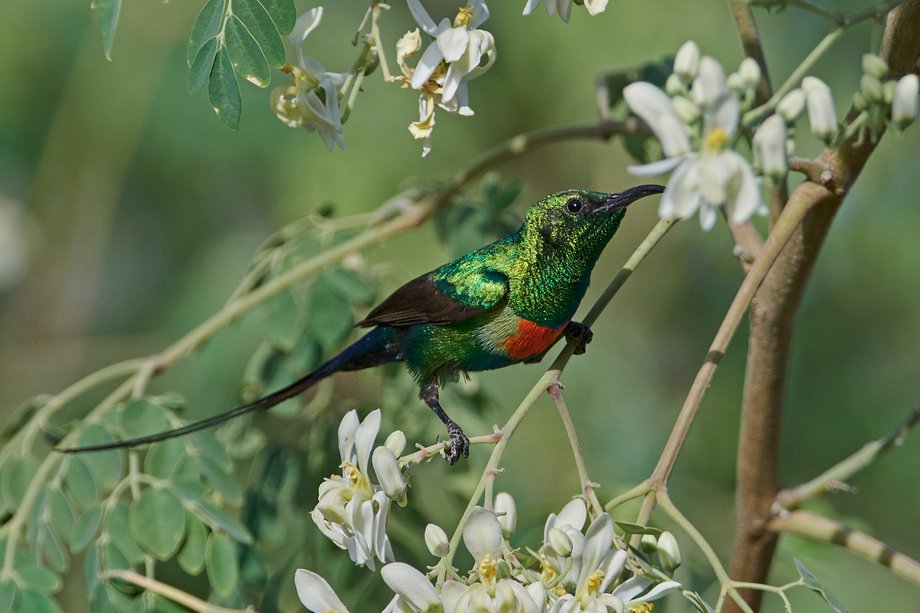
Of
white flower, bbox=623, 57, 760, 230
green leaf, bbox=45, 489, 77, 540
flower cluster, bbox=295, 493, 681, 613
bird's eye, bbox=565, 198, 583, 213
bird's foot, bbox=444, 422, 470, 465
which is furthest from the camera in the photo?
green leaf, bbox=45, 489, 77, 540

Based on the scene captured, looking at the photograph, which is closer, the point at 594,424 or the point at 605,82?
the point at 605,82

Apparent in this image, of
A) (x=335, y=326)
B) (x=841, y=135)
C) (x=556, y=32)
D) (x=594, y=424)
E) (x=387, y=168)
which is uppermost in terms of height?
(x=556, y=32)

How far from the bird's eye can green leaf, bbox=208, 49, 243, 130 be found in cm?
62

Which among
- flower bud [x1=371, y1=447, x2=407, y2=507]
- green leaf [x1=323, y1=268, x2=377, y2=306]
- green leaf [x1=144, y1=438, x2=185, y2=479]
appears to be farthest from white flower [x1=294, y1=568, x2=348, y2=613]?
green leaf [x1=323, y1=268, x2=377, y2=306]

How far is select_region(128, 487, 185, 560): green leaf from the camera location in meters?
1.92

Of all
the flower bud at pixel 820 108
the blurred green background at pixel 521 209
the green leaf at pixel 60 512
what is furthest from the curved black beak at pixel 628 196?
the blurred green background at pixel 521 209

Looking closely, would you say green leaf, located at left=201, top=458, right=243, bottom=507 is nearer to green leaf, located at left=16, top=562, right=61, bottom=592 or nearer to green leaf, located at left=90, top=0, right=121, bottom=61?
green leaf, located at left=16, top=562, right=61, bottom=592

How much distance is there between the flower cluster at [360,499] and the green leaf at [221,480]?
596 millimetres

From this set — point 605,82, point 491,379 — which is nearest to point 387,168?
point 491,379

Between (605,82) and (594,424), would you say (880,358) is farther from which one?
(605,82)

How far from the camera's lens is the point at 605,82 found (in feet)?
8.73

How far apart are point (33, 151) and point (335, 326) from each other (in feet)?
9.73

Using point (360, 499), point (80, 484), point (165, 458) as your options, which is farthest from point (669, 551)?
point (80, 484)

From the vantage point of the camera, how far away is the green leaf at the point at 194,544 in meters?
1.99
